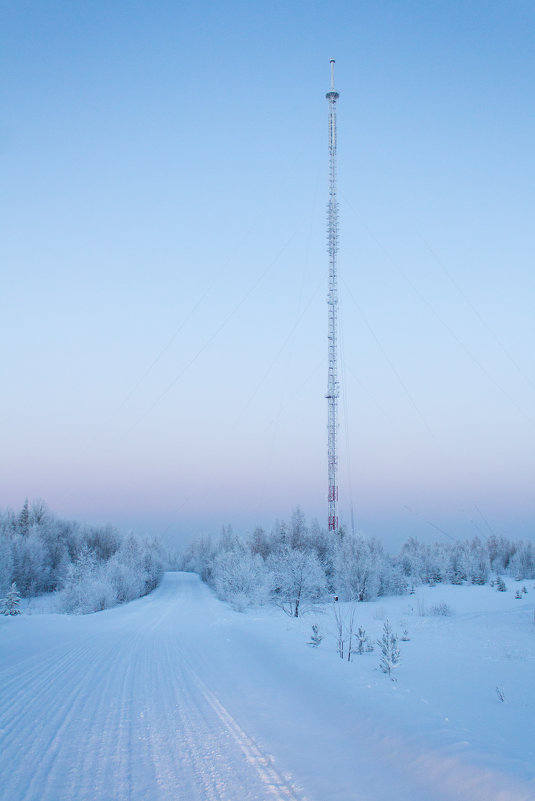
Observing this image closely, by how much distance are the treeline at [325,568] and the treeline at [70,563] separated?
859 cm

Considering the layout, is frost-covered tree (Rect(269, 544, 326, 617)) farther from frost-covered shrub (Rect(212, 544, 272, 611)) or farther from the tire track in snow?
the tire track in snow

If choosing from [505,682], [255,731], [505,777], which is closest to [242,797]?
[255,731]

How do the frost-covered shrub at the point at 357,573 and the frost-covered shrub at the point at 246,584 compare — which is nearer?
the frost-covered shrub at the point at 246,584

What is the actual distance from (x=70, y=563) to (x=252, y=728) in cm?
4198

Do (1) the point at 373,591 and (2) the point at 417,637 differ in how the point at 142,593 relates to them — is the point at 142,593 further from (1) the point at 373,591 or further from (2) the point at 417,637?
(2) the point at 417,637

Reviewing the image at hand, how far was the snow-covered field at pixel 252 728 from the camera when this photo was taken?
153 inches

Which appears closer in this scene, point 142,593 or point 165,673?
point 165,673

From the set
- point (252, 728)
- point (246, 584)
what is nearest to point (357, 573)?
point (246, 584)

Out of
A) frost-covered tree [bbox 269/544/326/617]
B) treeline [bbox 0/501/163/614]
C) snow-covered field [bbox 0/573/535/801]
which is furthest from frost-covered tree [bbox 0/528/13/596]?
snow-covered field [bbox 0/573/535/801]

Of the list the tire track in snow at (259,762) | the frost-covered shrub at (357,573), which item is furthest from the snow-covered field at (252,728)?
the frost-covered shrub at (357,573)

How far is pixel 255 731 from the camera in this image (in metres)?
5.18

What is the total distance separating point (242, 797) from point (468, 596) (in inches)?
1588

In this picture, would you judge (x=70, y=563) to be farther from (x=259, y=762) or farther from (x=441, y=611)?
(x=259, y=762)

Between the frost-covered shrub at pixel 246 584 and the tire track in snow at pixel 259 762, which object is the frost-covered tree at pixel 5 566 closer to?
the frost-covered shrub at pixel 246 584
